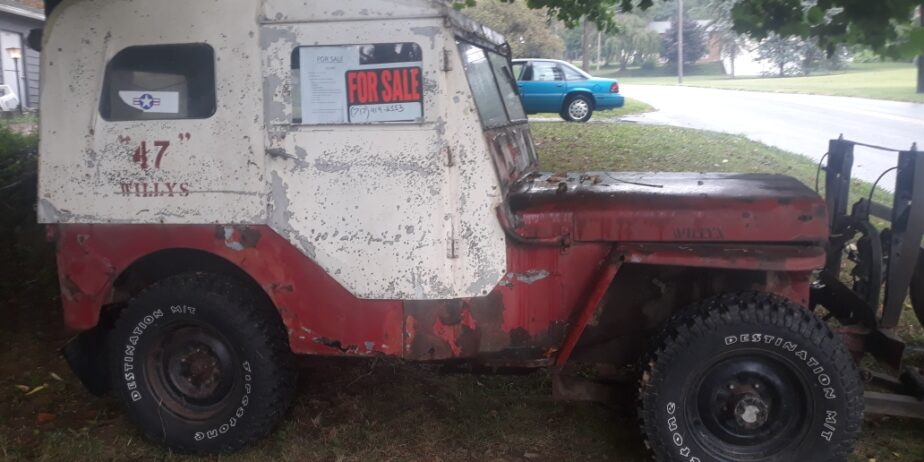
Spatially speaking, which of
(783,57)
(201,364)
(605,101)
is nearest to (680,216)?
(201,364)

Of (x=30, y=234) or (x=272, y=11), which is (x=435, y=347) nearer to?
(x=272, y=11)

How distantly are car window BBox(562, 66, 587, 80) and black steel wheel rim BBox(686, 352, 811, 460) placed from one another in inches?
620

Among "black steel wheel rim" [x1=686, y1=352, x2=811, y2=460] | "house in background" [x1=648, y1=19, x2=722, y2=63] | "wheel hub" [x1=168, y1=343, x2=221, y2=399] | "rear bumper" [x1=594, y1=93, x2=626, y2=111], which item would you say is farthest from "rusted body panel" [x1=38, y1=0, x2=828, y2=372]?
"house in background" [x1=648, y1=19, x2=722, y2=63]

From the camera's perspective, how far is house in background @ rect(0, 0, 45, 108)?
60.0 feet

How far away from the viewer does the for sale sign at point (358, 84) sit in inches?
136

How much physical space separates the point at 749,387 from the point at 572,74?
627 inches

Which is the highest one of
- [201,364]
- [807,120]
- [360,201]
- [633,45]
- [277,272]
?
[633,45]

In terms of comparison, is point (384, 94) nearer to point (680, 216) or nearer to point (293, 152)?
point (293, 152)

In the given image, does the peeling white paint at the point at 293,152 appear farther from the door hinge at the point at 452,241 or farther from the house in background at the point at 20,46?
the house in background at the point at 20,46

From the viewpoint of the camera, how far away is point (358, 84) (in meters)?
3.50

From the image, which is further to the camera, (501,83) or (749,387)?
(501,83)

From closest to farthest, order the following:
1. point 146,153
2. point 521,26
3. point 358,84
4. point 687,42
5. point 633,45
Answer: point 358,84, point 146,153, point 521,26, point 633,45, point 687,42

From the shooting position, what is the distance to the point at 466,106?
346 cm

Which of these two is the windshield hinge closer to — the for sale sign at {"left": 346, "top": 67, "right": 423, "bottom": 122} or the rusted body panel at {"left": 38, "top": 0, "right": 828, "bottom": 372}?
the rusted body panel at {"left": 38, "top": 0, "right": 828, "bottom": 372}
